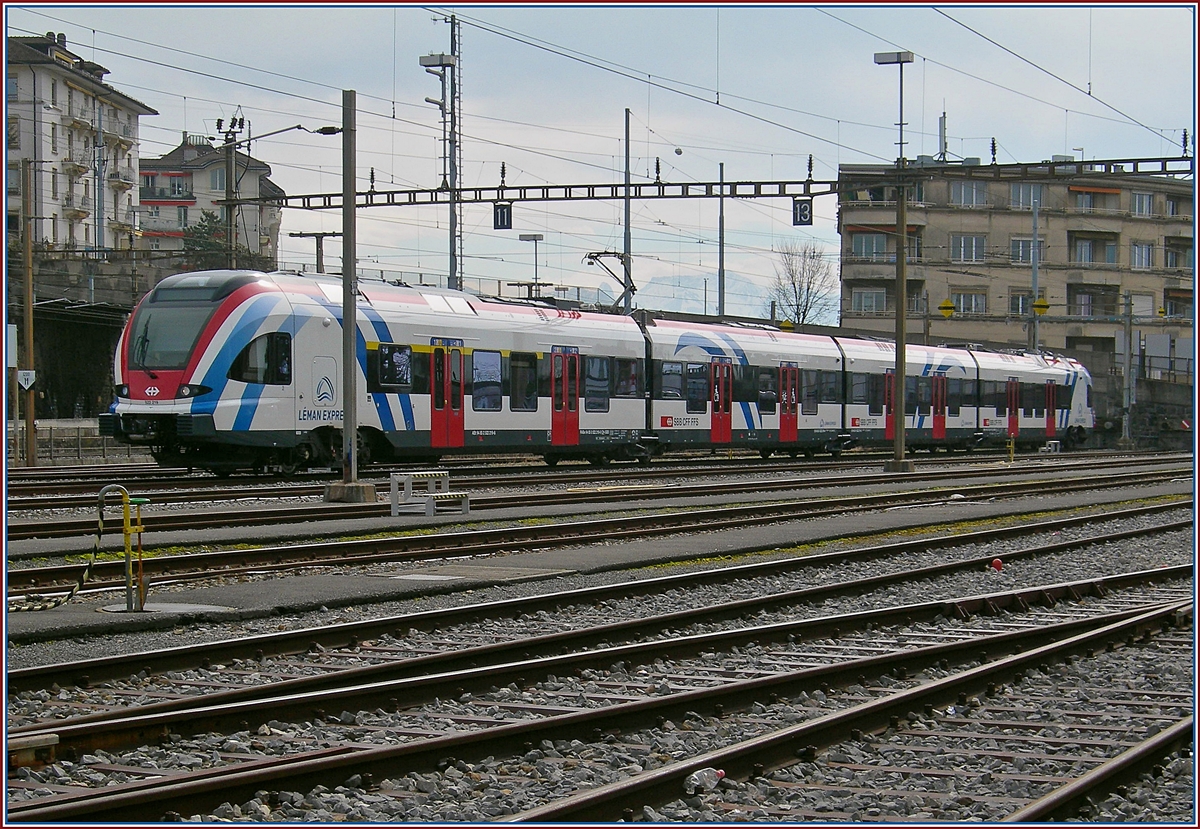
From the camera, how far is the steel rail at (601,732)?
18.6 ft

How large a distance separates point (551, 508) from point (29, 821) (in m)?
16.5

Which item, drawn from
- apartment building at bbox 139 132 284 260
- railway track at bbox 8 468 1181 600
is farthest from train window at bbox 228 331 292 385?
apartment building at bbox 139 132 284 260

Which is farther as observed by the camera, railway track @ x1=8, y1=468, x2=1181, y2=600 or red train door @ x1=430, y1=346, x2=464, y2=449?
red train door @ x1=430, y1=346, x2=464, y2=449

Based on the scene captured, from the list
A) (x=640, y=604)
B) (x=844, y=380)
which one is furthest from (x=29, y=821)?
(x=844, y=380)

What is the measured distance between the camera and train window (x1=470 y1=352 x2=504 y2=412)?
28.2 m

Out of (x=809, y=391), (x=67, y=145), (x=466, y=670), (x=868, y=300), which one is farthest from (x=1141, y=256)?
(x=466, y=670)

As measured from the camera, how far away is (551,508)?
21.9 meters

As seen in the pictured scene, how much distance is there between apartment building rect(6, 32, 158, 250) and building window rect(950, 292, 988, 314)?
48.8 metres

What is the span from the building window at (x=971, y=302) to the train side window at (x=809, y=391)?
51941 mm

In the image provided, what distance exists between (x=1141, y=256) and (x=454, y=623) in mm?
86291

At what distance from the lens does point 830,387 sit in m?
39.8

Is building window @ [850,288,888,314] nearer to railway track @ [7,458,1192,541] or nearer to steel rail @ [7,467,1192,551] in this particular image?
railway track @ [7,458,1192,541]

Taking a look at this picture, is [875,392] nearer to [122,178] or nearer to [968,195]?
[968,195]

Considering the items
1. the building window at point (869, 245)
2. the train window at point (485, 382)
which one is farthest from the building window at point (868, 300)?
the train window at point (485, 382)
